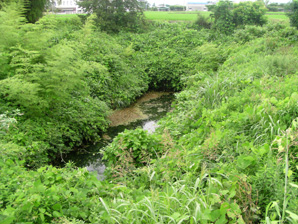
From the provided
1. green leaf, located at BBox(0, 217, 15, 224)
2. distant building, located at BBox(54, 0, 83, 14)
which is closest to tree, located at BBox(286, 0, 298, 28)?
distant building, located at BBox(54, 0, 83, 14)

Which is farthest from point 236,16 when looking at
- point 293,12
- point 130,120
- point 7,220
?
point 7,220

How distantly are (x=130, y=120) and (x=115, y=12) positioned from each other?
854 cm

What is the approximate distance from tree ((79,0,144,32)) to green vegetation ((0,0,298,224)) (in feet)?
14.0

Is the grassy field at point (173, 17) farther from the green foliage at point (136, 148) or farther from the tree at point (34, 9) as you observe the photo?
the green foliage at point (136, 148)

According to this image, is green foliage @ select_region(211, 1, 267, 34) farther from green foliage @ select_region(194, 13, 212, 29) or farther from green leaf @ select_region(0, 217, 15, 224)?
green leaf @ select_region(0, 217, 15, 224)

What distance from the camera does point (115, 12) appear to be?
13625 millimetres

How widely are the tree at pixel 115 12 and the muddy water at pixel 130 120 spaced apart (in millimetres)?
5104

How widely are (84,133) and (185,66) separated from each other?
21.7ft

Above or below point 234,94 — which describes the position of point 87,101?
below

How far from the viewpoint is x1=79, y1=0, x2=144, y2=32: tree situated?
42.4 feet

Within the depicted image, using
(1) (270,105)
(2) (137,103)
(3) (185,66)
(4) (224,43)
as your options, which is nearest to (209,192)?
(1) (270,105)

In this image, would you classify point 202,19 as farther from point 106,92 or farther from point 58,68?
point 58,68

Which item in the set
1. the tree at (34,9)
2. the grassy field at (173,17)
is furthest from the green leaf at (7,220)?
the grassy field at (173,17)

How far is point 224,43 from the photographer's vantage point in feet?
40.0
